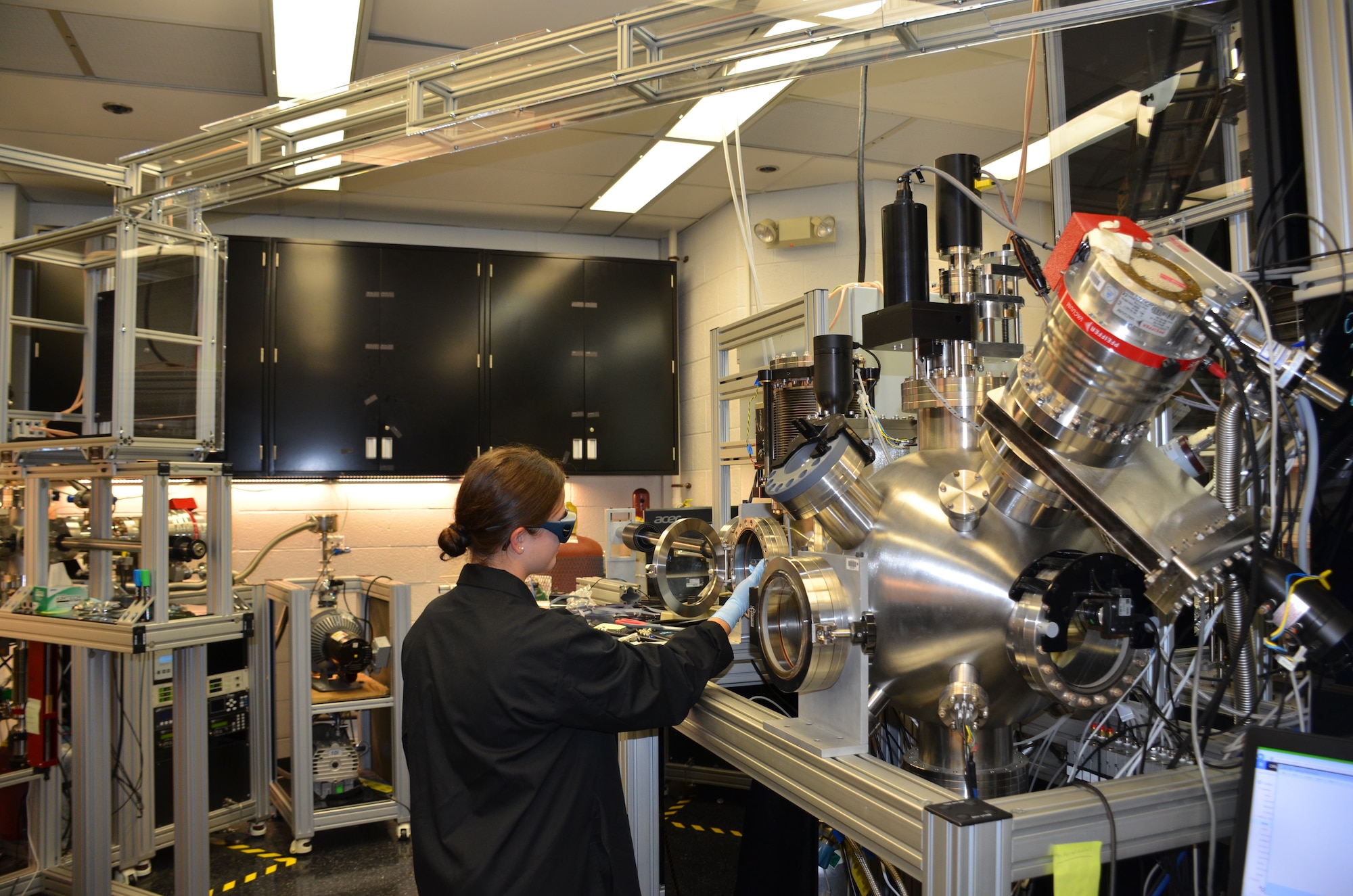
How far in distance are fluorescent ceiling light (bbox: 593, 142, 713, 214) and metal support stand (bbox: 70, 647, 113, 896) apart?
8.98 feet

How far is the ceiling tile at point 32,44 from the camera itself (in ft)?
8.68

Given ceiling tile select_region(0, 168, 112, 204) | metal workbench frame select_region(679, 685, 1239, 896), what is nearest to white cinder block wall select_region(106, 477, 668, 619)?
ceiling tile select_region(0, 168, 112, 204)

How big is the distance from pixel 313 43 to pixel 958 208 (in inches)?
94.8

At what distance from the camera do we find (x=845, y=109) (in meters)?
3.40

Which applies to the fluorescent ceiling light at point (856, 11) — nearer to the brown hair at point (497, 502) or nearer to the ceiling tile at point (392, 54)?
the brown hair at point (497, 502)

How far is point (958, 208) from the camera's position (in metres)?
1.27

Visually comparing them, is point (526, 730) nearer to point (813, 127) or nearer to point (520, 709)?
point (520, 709)

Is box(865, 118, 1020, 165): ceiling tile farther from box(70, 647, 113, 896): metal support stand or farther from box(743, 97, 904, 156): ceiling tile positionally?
box(70, 647, 113, 896): metal support stand

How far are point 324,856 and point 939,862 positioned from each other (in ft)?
9.93

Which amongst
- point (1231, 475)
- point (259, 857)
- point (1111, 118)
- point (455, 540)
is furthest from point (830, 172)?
point (259, 857)

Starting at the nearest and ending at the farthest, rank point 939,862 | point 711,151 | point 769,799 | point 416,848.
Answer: point 939,862, point 416,848, point 769,799, point 711,151

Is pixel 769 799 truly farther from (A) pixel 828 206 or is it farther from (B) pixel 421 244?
(B) pixel 421 244

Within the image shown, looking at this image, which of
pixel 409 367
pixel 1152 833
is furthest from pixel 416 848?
pixel 409 367

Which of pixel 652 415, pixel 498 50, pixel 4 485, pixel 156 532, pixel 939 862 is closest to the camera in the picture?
pixel 939 862
